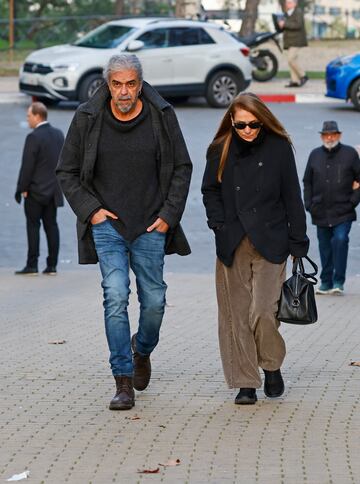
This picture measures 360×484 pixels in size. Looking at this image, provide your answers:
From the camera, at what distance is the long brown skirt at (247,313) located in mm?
7383

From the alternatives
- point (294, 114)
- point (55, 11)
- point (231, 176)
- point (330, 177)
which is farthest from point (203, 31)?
point (231, 176)

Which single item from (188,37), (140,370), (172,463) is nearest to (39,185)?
(140,370)

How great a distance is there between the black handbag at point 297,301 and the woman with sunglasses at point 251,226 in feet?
0.20

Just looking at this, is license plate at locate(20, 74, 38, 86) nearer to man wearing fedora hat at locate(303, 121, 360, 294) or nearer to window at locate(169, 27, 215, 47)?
window at locate(169, 27, 215, 47)

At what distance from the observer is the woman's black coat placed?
7.35 m

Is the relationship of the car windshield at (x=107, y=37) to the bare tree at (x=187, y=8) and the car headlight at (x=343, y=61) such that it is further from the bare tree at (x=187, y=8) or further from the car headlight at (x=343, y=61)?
the bare tree at (x=187, y=8)

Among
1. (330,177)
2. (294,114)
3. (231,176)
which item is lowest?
(294,114)

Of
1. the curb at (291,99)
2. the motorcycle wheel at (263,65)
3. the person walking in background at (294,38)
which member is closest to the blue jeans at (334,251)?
the curb at (291,99)

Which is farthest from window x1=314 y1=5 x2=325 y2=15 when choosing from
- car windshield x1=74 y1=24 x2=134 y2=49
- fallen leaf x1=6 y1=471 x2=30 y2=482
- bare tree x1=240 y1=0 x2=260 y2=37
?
fallen leaf x1=6 y1=471 x2=30 y2=482

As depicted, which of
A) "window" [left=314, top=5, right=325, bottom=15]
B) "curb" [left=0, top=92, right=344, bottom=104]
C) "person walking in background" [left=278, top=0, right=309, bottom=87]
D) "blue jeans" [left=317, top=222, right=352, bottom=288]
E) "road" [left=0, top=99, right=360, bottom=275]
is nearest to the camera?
"blue jeans" [left=317, top=222, right=352, bottom=288]

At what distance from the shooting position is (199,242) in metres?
16.3

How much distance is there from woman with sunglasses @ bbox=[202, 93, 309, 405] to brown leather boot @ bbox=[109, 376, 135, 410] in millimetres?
516

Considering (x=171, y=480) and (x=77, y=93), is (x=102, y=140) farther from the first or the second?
(x=77, y=93)

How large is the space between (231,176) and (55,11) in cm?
3256
